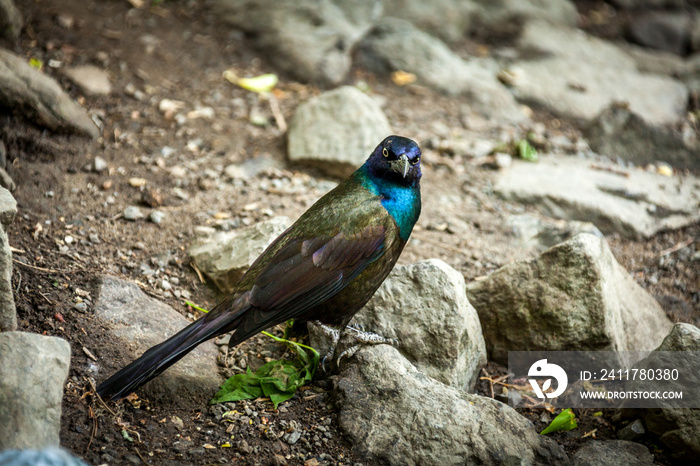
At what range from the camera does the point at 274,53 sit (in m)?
6.12

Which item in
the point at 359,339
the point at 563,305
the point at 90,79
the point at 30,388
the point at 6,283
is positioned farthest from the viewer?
the point at 90,79

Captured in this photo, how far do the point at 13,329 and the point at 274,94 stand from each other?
362 cm

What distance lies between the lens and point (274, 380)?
295 centimetres

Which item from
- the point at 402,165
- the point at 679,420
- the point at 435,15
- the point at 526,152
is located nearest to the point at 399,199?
the point at 402,165

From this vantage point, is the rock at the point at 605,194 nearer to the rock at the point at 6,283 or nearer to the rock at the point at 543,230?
the rock at the point at 543,230

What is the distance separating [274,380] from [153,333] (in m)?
0.69

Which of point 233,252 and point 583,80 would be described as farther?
point 583,80

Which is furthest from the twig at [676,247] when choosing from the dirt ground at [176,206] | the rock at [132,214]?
the rock at [132,214]

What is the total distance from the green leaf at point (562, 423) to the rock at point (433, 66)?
11.7 feet

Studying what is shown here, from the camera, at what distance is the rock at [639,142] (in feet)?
19.5

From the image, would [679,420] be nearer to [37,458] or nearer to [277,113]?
[37,458]

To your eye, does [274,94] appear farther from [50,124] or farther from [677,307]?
[677,307]

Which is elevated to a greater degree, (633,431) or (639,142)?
(633,431)
